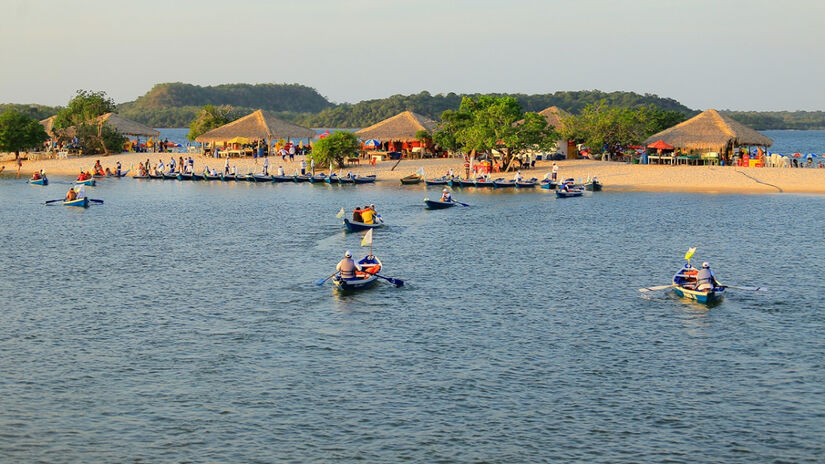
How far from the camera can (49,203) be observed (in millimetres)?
60250

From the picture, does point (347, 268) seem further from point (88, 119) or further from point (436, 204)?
point (88, 119)

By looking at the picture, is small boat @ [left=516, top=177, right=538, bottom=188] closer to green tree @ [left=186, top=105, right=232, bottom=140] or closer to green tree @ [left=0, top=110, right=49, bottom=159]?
green tree @ [left=186, top=105, right=232, bottom=140]

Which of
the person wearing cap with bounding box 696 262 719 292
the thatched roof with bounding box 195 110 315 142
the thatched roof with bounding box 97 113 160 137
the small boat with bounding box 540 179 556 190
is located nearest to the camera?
the person wearing cap with bounding box 696 262 719 292

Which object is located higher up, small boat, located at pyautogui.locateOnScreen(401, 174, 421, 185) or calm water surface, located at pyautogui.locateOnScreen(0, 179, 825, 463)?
small boat, located at pyautogui.locateOnScreen(401, 174, 421, 185)

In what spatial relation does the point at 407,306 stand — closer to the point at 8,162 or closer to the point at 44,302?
the point at 44,302

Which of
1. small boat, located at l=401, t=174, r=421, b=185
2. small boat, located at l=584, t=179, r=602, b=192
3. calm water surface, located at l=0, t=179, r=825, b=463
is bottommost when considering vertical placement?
calm water surface, located at l=0, t=179, r=825, b=463

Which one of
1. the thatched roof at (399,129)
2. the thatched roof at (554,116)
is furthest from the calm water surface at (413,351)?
the thatched roof at (554,116)

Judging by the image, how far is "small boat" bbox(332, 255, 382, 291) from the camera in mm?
30562

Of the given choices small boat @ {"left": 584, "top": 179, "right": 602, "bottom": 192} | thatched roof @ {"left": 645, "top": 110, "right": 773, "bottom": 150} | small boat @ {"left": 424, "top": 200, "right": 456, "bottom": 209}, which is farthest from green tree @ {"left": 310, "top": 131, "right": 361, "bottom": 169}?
thatched roof @ {"left": 645, "top": 110, "right": 773, "bottom": 150}

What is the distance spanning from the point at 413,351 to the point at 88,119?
8153 centimetres

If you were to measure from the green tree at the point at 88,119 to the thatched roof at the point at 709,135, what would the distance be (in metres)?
56.4

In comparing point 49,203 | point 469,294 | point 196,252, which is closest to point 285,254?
point 196,252

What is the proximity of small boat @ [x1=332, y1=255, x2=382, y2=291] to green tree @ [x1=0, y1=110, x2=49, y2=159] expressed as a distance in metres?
70.9

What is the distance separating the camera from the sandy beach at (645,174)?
6581cm
